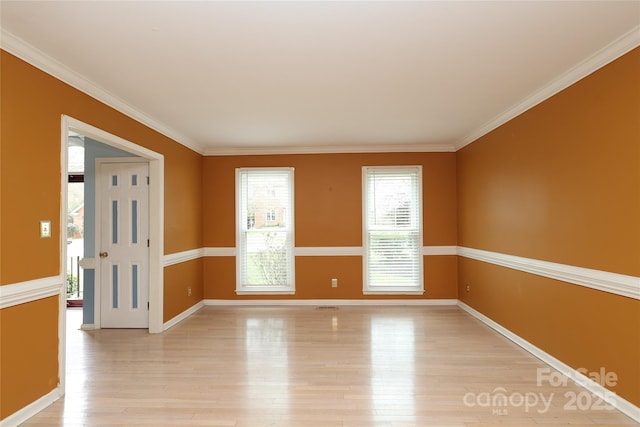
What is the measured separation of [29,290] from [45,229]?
0.47 metres

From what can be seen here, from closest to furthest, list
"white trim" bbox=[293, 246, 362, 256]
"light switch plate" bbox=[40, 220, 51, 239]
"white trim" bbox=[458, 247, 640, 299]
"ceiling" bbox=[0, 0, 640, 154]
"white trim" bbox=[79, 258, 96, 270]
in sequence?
"ceiling" bbox=[0, 0, 640, 154] → "white trim" bbox=[458, 247, 640, 299] → "light switch plate" bbox=[40, 220, 51, 239] → "white trim" bbox=[79, 258, 96, 270] → "white trim" bbox=[293, 246, 362, 256]

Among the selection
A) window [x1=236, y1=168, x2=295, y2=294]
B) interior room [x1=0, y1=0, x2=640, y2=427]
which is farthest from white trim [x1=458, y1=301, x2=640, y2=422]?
window [x1=236, y1=168, x2=295, y2=294]

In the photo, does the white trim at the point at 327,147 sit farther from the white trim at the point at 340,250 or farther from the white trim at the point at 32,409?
the white trim at the point at 32,409

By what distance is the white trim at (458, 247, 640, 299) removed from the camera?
105 inches

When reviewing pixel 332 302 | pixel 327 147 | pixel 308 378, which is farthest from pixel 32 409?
pixel 327 147

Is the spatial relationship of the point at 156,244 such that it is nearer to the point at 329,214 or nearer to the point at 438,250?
the point at 329,214

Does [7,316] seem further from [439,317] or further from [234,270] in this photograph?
[439,317]

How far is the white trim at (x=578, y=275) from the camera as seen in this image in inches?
105

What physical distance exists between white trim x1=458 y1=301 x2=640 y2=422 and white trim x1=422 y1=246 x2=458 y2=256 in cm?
157

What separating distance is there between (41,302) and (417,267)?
5.08 meters

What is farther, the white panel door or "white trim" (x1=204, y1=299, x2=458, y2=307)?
"white trim" (x1=204, y1=299, x2=458, y2=307)

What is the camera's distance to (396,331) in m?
4.80

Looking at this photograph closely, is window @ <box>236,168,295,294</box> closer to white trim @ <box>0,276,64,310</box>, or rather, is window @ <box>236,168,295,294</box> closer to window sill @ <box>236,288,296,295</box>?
window sill @ <box>236,288,296,295</box>

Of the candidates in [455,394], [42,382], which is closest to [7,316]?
[42,382]
